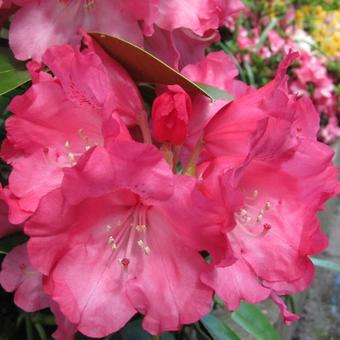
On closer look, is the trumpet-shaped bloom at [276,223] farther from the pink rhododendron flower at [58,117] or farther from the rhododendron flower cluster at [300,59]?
the rhododendron flower cluster at [300,59]

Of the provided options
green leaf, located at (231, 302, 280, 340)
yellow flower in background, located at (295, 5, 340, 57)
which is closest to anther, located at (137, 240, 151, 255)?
green leaf, located at (231, 302, 280, 340)

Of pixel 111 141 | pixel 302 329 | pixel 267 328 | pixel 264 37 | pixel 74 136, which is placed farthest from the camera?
pixel 264 37

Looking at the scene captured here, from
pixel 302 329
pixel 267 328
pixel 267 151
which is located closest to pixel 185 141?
pixel 267 151

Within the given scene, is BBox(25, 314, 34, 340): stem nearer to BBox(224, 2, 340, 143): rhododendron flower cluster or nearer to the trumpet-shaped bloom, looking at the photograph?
the trumpet-shaped bloom

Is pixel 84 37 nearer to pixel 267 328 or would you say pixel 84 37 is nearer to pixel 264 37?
pixel 267 328

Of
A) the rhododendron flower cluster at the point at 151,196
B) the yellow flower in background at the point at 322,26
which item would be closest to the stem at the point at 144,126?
the rhododendron flower cluster at the point at 151,196

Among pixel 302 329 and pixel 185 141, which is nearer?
pixel 185 141
